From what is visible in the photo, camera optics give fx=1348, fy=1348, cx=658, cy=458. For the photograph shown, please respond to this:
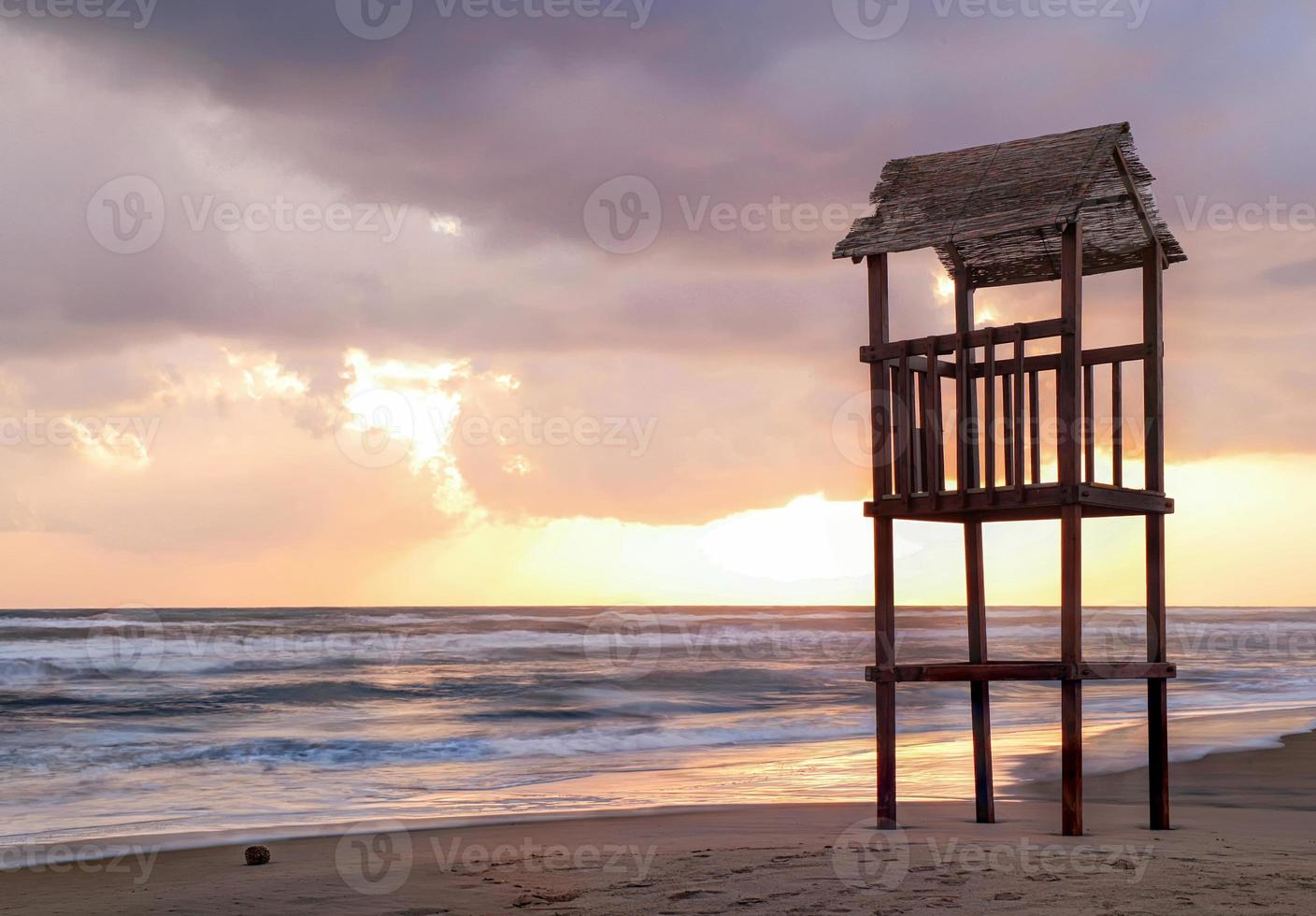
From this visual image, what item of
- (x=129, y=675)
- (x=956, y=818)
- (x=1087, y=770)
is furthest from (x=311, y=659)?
(x=956, y=818)

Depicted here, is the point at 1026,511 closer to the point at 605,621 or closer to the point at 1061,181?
the point at 1061,181

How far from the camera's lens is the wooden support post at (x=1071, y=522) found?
9.77m

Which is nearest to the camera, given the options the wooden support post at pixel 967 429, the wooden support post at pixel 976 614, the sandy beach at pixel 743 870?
the sandy beach at pixel 743 870

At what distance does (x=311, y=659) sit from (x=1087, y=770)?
110ft

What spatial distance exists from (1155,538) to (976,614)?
163 cm

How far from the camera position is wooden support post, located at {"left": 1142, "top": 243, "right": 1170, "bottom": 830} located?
10.5m

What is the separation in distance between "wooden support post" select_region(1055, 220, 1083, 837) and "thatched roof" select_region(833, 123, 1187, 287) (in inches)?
17.4
